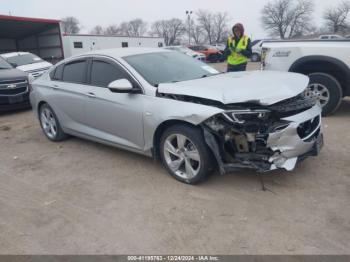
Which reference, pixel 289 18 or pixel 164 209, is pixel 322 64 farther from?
pixel 289 18

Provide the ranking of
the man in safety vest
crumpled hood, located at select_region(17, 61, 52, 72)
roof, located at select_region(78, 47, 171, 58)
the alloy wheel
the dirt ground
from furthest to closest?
crumpled hood, located at select_region(17, 61, 52, 72) → the man in safety vest → roof, located at select_region(78, 47, 171, 58) → the alloy wheel → the dirt ground

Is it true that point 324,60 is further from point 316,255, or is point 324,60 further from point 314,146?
point 316,255

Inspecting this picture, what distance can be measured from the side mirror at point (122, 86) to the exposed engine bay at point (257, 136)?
1006mm

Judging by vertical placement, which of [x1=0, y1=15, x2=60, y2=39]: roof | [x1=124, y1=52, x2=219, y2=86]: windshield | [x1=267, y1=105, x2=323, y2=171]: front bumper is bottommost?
[x1=267, y1=105, x2=323, y2=171]: front bumper

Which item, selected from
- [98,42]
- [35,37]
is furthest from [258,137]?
[98,42]

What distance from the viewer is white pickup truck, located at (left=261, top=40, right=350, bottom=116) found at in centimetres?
596

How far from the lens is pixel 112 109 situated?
4410 mm

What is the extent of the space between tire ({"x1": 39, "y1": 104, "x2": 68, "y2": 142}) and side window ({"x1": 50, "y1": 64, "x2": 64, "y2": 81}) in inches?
20.5

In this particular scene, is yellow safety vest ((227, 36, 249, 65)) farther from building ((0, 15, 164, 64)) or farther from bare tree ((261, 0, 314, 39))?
bare tree ((261, 0, 314, 39))

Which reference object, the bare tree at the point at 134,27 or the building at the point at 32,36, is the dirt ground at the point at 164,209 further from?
the bare tree at the point at 134,27

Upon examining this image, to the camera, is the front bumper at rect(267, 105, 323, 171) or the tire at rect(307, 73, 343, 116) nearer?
the front bumper at rect(267, 105, 323, 171)

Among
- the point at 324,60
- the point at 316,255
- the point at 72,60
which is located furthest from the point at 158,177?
the point at 324,60

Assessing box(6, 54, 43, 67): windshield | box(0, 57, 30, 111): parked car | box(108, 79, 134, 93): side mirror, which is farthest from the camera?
box(6, 54, 43, 67): windshield

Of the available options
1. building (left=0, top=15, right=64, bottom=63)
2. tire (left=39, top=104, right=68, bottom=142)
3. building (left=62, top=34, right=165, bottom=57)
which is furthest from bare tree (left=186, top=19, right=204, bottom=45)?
tire (left=39, top=104, right=68, bottom=142)
